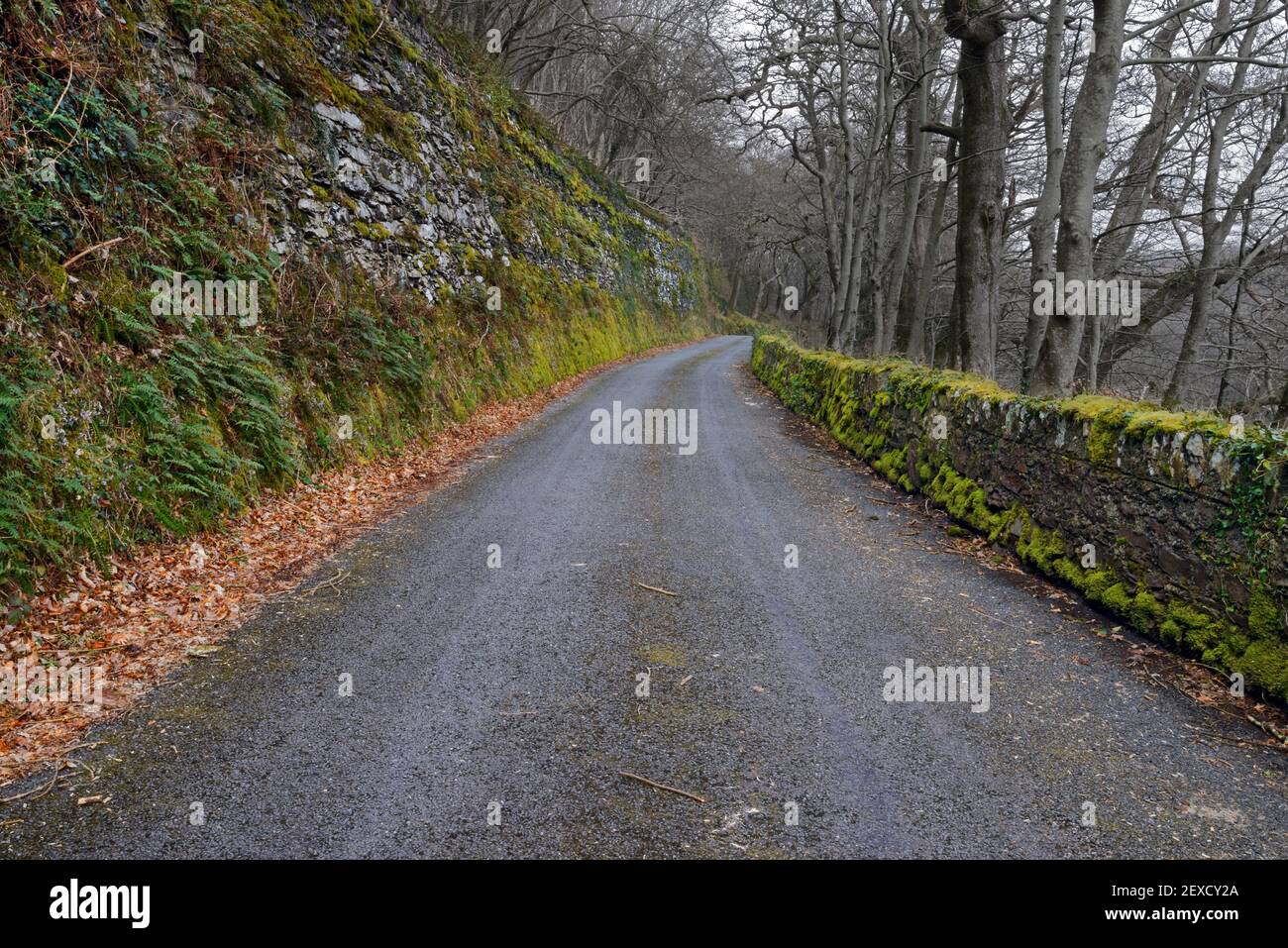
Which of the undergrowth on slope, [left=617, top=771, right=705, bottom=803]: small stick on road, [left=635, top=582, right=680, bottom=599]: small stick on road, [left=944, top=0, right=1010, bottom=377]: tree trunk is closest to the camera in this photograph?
[left=617, top=771, right=705, bottom=803]: small stick on road

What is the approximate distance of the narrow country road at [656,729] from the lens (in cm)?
269

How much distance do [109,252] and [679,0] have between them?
24966mm

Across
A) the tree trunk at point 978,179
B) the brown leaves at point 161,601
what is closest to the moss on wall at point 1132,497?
the tree trunk at point 978,179

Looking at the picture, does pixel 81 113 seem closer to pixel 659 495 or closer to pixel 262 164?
pixel 262 164

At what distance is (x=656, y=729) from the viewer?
133 inches

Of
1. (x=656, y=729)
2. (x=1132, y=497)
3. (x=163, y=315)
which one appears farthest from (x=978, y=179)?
(x=163, y=315)

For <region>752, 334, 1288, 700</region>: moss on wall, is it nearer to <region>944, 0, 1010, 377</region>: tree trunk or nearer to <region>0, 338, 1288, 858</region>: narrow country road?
<region>0, 338, 1288, 858</region>: narrow country road

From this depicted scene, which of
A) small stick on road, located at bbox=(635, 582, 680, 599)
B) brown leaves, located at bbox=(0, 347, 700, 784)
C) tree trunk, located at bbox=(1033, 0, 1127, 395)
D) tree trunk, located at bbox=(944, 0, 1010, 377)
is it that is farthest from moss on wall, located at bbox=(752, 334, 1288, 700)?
brown leaves, located at bbox=(0, 347, 700, 784)

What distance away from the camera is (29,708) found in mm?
3328

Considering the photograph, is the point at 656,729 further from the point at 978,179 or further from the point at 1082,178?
the point at 978,179

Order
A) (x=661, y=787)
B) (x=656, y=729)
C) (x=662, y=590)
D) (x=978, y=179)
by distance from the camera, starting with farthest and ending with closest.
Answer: (x=978, y=179), (x=662, y=590), (x=656, y=729), (x=661, y=787)

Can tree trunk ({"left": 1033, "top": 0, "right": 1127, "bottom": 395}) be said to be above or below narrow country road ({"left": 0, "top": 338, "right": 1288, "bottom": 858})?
above

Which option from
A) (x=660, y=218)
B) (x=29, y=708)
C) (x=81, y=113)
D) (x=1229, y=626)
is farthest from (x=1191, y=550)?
(x=660, y=218)

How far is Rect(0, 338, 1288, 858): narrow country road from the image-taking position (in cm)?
269
